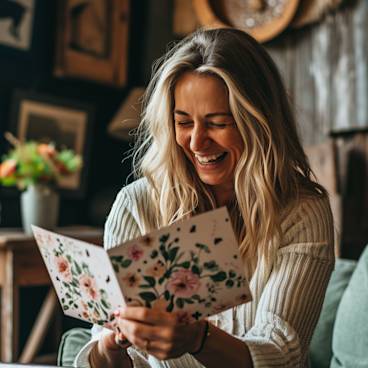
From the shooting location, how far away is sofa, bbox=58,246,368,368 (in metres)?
1.57

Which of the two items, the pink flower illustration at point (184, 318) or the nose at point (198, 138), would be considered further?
the nose at point (198, 138)

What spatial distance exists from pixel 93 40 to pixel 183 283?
2829 mm

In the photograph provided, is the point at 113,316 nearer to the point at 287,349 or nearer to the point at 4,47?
the point at 287,349

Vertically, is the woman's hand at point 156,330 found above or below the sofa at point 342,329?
above

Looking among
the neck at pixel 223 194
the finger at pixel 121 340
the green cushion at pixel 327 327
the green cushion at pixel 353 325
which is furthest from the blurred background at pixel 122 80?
the finger at pixel 121 340

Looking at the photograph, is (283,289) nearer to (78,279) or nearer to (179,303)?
(179,303)

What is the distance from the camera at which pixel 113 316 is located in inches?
43.8

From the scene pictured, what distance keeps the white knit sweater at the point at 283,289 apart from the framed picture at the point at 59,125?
1.92m

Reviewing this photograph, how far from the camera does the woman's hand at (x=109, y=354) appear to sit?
124cm

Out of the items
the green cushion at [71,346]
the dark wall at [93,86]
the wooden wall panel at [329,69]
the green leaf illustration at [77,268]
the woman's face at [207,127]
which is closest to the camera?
the green leaf illustration at [77,268]

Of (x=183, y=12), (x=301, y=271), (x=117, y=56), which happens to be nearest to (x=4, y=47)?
(x=117, y=56)

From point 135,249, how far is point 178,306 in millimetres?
139

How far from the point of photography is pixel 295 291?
4.24 ft

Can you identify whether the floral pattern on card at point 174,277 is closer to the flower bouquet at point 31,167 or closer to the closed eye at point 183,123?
the closed eye at point 183,123
